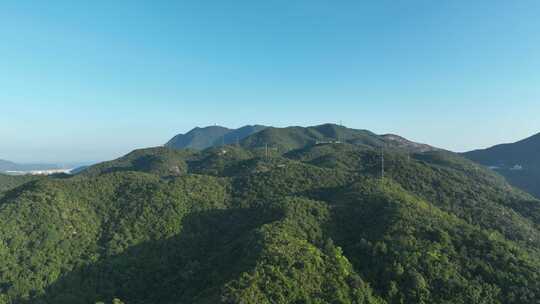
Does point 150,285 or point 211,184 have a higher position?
point 211,184

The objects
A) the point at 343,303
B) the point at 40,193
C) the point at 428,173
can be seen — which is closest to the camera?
the point at 343,303

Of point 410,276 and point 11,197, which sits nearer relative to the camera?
point 410,276

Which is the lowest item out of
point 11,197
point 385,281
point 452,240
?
point 385,281

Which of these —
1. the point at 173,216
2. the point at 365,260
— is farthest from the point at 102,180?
the point at 365,260

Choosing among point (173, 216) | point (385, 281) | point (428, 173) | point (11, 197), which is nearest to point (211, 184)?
point (173, 216)

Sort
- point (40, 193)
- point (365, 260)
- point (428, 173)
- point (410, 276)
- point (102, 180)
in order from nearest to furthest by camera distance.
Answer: point (410, 276)
point (365, 260)
point (40, 193)
point (102, 180)
point (428, 173)

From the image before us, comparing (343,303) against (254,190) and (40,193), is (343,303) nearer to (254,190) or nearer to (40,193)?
(254,190)
